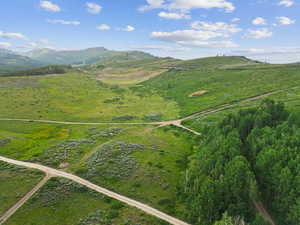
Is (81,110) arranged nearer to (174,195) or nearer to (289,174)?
(174,195)

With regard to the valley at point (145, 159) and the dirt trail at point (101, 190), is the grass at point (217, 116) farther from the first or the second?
the dirt trail at point (101, 190)

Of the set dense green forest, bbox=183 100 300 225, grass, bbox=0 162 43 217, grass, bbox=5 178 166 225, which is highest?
dense green forest, bbox=183 100 300 225

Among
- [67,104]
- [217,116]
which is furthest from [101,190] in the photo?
[67,104]

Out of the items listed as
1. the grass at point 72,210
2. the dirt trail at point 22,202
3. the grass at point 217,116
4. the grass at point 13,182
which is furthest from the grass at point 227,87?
the grass at point 13,182

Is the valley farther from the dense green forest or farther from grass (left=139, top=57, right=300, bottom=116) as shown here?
grass (left=139, top=57, right=300, bottom=116)

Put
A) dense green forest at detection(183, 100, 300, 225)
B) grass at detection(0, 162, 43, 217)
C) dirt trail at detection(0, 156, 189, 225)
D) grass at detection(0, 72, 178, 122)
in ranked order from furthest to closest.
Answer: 1. grass at detection(0, 72, 178, 122)
2. grass at detection(0, 162, 43, 217)
3. dirt trail at detection(0, 156, 189, 225)
4. dense green forest at detection(183, 100, 300, 225)

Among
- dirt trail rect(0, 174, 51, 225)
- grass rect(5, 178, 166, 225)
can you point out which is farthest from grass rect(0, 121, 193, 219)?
dirt trail rect(0, 174, 51, 225)
